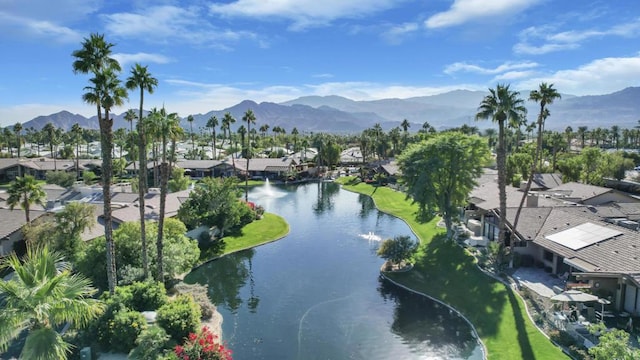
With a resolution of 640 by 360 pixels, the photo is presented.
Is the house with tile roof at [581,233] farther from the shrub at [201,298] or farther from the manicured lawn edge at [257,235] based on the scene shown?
the shrub at [201,298]

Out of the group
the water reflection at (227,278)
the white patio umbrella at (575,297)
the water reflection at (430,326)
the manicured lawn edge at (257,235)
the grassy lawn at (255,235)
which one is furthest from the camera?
the manicured lawn edge at (257,235)

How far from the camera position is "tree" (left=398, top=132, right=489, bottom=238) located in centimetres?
4759

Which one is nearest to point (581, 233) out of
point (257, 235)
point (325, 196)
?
point (257, 235)

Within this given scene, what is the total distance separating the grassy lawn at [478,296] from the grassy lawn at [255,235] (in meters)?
18.5

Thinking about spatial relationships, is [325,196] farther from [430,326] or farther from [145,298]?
[145,298]

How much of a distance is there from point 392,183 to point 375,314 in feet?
213

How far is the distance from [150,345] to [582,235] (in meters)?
34.9

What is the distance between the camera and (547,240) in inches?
1519

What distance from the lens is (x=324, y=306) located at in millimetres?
35469

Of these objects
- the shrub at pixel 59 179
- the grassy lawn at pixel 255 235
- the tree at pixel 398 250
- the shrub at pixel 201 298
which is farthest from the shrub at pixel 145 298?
the shrub at pixel 59 179

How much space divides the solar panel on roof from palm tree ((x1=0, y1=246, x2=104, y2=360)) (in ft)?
117

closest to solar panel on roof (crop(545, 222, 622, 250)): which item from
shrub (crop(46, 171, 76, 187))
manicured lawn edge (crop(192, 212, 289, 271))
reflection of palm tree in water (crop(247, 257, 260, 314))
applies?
reflection of palm tree in water (crop(247, 257, 260, 314))

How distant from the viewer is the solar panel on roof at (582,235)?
1403 inches

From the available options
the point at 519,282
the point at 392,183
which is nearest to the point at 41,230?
the point at 519,282
